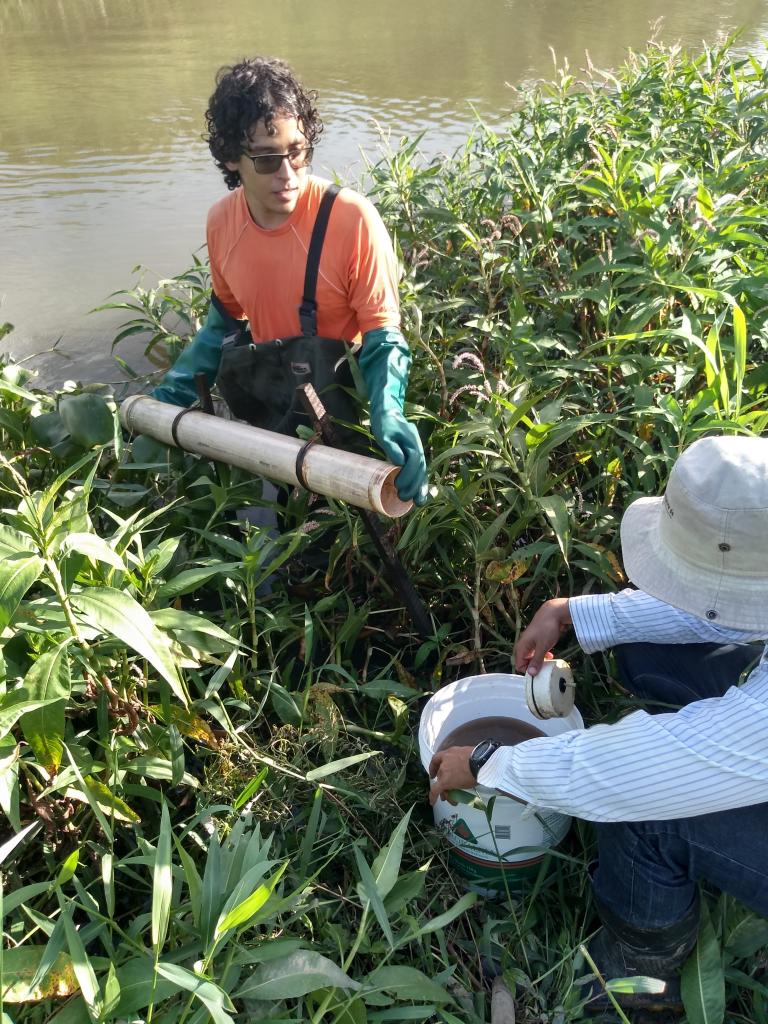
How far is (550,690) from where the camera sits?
1.66m

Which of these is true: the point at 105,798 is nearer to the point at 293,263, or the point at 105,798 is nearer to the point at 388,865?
the point at 388,865

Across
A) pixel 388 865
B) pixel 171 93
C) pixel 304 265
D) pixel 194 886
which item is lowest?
pixel 388 865

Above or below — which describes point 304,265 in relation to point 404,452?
above

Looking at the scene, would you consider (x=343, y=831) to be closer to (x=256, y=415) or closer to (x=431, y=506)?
(x=431, y=506)

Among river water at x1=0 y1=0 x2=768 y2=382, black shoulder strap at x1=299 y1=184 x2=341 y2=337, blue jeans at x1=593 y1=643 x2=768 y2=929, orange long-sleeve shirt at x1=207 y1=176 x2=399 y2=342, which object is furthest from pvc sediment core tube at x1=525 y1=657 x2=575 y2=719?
river water at x1=0 y1=0 x2=768 y2=382

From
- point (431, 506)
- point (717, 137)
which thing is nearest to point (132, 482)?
point (431, 506)

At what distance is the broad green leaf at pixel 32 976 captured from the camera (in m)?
1.26

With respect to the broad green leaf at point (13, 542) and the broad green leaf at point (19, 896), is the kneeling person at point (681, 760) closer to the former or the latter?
the broad green leaf at point (19, 896)

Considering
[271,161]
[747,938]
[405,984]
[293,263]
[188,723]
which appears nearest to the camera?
[405,984]

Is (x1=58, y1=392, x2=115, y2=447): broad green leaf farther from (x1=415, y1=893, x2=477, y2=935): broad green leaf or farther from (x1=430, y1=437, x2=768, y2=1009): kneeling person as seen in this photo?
(x1=415, y1=893, x2=477, y2=935): broad green leaf

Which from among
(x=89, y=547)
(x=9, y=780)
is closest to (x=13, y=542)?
(x=89, y=547)

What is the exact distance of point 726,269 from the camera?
8.21 ft

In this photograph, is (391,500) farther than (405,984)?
Yes

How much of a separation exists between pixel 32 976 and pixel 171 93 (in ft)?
27.7
